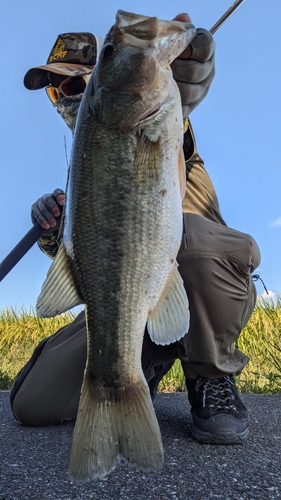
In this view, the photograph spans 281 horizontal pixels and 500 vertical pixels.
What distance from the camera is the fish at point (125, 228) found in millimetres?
1683

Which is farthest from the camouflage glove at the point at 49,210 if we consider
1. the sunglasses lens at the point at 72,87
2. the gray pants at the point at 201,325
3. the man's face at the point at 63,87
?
the sunglasses lens at the point at 72,87

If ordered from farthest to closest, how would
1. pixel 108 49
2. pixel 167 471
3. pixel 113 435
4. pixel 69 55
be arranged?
pixel 69 55, pixel 167 471, pixel 108 49, pixel 113 435

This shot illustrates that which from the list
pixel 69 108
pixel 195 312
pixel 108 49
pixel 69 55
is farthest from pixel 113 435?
pixel 69 55

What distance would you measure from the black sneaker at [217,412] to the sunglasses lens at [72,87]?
6.78 feet

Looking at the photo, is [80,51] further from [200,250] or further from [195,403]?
[195,403]

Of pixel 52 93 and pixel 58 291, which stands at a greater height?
pixel 52 93

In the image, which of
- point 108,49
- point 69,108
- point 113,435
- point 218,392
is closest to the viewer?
point 113,435

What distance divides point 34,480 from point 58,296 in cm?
82

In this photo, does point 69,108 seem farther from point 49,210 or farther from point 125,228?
point 125,228

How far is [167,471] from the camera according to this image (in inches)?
79.7

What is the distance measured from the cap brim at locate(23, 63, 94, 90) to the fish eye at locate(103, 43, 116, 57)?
50.1 inches

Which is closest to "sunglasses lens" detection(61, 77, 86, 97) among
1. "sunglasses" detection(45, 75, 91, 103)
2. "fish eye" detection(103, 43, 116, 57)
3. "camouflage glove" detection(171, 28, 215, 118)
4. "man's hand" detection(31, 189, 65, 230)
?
"sunglasses" detection(45, 75, 91, 103)

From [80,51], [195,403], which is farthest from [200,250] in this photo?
[80,51]

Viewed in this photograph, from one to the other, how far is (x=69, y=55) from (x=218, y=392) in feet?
8.50
